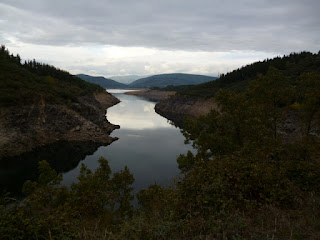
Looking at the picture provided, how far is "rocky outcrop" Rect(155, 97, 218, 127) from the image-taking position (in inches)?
3608

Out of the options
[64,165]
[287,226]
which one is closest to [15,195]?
[64,165]

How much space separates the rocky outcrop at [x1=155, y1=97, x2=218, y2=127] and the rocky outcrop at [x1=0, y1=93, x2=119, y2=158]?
3806cm

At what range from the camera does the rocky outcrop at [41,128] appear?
141ft

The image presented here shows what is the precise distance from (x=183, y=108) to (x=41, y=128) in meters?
72.2

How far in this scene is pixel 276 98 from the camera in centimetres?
1884

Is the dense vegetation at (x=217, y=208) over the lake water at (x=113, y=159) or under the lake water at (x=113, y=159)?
over

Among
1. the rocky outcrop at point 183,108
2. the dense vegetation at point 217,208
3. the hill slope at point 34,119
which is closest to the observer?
the dense vegetation at point 217,208

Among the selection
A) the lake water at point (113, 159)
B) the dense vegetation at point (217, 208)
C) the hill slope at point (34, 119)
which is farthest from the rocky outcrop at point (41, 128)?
the dense vegetation at point (217, 208)

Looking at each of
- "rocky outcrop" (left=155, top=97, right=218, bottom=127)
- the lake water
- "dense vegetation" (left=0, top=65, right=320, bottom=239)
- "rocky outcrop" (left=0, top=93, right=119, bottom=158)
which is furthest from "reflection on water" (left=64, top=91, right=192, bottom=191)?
"rocky outcrop" (left=155, top=97, right=218, bottom=127)

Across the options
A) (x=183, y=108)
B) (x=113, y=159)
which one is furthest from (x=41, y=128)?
(x=183, y=108)

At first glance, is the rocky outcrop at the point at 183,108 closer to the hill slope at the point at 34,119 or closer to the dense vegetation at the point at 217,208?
the hill slope at the point at 34,119

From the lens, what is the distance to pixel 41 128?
49719mm

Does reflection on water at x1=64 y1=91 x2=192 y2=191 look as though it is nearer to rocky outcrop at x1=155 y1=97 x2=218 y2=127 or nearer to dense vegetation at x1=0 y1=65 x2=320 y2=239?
dense vegetation at x1=0 y1=65 x2=320 y2=239

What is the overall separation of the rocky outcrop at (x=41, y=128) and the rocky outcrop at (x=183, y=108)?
1498 inches
